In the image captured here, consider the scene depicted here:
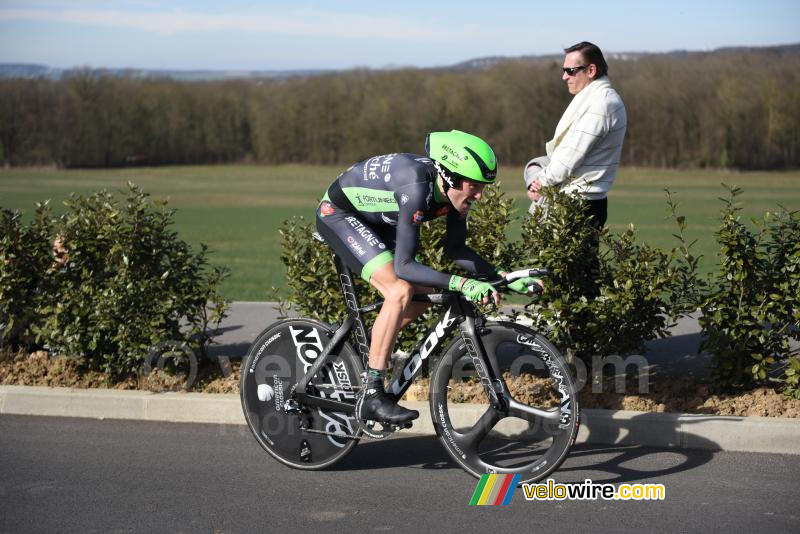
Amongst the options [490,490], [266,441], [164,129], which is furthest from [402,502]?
[164,129]

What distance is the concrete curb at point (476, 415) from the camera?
19.5ft

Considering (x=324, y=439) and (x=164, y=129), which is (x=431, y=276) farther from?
(x=164, y=129)

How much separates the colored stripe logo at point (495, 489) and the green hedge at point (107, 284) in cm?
260

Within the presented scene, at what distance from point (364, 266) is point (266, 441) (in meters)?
1.24

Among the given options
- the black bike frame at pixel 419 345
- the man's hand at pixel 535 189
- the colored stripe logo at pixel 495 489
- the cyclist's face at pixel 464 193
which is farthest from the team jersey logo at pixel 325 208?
the man's hand at pixel 535 189

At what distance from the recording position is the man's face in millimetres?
7246

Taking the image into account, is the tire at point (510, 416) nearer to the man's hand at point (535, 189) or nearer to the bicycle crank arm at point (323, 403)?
the bicycle crank arm at point (323, 403)

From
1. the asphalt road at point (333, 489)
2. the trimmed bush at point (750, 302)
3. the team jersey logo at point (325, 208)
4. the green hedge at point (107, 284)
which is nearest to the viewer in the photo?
the asphalt road at point (333, 489)

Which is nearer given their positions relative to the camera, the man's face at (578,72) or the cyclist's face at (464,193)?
the cyclist's face at (464,193)

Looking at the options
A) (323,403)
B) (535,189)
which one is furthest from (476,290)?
(535,189)

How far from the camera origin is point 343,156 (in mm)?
52688

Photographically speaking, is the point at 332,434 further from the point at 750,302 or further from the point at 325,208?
the point at 750,302

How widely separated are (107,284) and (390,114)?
44139 mm

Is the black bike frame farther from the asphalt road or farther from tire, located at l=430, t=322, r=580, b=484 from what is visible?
the asphalt road
